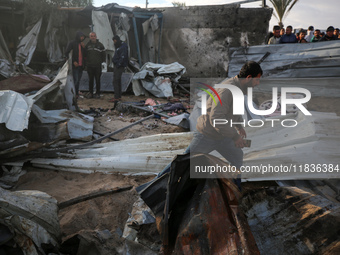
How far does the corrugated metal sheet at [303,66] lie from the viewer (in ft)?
17.3

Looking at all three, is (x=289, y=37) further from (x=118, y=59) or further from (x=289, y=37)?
(x=118, y=59)

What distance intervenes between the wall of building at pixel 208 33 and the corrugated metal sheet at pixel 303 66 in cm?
525

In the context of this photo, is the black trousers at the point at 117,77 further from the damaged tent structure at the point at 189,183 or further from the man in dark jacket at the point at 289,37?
the man in dark jacket at the point at 289,37

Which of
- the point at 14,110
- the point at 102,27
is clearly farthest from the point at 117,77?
the point at 14,110

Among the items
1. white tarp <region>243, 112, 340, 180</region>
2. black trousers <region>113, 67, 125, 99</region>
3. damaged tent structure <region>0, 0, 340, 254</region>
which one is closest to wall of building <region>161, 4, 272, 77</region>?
black trousers <region>113, 67, 125, 99</region>

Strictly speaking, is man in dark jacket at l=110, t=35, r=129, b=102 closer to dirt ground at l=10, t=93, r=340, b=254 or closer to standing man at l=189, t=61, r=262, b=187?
dirt ground at l=10, t=93, r=340, b=254

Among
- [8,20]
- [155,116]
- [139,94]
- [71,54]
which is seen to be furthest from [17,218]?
[8,20]

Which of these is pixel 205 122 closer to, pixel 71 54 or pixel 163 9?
pixel 71 54

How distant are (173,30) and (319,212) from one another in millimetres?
11139

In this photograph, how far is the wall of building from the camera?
11258mm

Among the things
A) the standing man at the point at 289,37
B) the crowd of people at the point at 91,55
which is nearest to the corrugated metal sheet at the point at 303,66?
the standing man at the point at 289,37

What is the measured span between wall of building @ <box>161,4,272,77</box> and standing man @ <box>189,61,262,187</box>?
8.92m

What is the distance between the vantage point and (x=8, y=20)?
1219 cm

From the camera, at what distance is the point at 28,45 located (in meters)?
11.8
